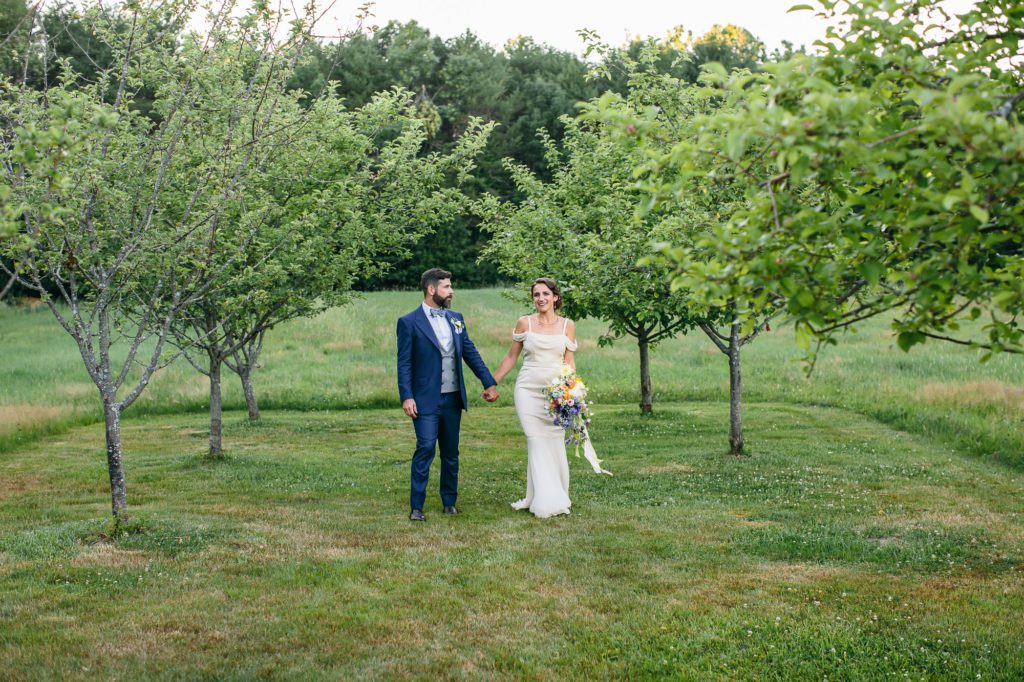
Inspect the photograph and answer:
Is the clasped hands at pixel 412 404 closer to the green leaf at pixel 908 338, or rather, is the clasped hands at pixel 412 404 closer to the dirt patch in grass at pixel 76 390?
the green leaf at pixel 908 338

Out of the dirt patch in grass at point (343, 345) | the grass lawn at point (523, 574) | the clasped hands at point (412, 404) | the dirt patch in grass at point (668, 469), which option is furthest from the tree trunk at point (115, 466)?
the dirt patch in grass at point (343, 345)

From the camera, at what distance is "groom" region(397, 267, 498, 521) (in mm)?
10719

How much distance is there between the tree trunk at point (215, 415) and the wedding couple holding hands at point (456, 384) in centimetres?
620

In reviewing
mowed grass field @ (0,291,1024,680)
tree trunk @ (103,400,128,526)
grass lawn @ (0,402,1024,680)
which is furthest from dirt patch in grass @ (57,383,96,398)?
tree trunk @ (103,400,128,526)

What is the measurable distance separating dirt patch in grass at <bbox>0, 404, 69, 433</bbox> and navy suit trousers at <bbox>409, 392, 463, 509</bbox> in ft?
42.3

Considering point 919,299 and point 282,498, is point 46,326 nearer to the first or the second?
point 282,498

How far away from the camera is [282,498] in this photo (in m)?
12.5

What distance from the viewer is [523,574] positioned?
27.7 ft

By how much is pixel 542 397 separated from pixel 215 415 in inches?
289

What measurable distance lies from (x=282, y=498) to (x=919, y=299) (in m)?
9.94

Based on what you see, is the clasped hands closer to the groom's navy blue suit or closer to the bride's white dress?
the groom's navy blue suit

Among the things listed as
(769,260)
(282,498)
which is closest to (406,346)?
(282,498)

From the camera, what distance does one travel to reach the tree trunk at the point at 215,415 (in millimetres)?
15961

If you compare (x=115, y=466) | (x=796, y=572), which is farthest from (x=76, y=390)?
(x=796, y=572)
